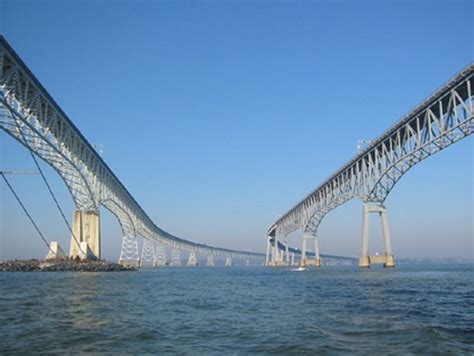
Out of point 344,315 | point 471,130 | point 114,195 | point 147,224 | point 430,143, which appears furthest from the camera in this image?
point 147,224

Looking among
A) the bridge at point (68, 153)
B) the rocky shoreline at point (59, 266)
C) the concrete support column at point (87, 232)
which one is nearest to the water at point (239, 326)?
the bridge at point (68, 153)

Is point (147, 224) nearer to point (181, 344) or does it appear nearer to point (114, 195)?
point (114, 195)

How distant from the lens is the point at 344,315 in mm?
17453

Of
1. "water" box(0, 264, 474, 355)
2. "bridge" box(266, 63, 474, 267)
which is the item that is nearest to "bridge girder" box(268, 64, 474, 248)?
"bridge" box(266, 63, 474, 267)

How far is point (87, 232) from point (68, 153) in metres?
16.8

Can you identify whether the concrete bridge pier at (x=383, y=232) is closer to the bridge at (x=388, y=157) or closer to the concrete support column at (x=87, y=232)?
the bridge at (x=388, y=157)

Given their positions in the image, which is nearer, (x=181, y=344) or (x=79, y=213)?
(x=181, y=344)

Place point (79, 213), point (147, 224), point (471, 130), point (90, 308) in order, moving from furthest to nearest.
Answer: point (147, 224) → point (79, 213) → point (471, 130) → point (90, 308)

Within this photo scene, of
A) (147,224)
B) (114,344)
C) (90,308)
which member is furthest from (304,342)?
(147,224)

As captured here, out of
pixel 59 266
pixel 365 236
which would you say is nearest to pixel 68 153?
pixel 59 266

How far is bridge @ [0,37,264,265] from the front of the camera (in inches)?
1597

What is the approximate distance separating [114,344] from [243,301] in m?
12.3

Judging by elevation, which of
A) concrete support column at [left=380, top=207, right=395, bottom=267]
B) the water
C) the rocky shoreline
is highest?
concrete support column at [left=380, top=207, right=395, bottom=267]

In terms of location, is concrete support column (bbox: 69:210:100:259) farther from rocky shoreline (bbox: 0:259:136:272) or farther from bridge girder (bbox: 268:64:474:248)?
bridge girder (bbox: 268:64:474:248)
